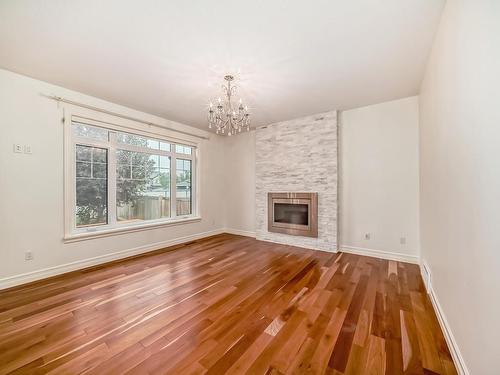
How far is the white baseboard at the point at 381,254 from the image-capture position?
11.2 ft

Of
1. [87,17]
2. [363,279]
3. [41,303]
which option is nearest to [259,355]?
[363,279]

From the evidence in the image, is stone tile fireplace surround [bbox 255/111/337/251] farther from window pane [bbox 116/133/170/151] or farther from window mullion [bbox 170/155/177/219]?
window pane [bbox 116/133/170/151]

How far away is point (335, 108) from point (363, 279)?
2986 mm

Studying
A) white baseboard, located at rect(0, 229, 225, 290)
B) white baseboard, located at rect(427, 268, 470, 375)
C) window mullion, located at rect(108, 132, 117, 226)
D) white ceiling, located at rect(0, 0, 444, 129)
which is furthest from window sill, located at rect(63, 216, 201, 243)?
white baseboard, located at rect(427, 268, 470, 375)

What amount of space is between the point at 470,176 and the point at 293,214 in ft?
11.2

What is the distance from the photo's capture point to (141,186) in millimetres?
4148

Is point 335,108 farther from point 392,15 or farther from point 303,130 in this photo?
point 392,15

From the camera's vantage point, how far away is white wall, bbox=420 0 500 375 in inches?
38.7

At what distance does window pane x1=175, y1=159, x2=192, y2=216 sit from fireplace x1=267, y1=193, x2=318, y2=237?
2.01 m

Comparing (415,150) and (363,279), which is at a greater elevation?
(415,150)

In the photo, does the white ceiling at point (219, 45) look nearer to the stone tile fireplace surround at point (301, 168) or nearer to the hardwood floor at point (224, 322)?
the stone tile fireplace surround at point (301, 168)

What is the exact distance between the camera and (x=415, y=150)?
3387mm

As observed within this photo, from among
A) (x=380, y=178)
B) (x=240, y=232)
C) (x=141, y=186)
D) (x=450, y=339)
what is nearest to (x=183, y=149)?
(x=141, y=186)

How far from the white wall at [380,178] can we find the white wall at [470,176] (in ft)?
5.52
